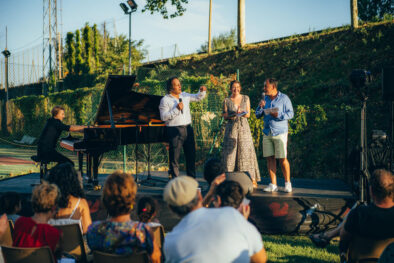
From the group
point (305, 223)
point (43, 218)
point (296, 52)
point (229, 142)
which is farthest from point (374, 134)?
point (296, 52)

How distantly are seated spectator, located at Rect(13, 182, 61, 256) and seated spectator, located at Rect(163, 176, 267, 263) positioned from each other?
39.6 inches

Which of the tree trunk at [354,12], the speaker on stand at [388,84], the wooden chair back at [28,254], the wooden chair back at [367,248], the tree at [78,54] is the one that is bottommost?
the wooden chair back at [367,248]

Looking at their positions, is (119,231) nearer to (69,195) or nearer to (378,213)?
(69,195)

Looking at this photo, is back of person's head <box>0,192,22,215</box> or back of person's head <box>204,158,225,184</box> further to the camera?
back of person's head <box>204,158,225,184</box>

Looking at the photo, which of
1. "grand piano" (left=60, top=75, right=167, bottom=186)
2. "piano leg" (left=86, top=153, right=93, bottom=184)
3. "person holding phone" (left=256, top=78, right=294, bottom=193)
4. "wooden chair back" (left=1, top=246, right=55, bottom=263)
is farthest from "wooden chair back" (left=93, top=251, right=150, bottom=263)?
"piano leg" (left=86, top=153, right=93, bottom=184)

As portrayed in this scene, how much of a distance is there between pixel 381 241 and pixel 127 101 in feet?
15.2

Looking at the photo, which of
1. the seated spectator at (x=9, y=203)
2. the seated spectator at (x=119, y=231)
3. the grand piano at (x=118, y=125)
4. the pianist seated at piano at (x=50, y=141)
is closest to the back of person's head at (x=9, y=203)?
the seated spectator at (x=9, y=203)

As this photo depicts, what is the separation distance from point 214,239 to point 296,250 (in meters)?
2.90

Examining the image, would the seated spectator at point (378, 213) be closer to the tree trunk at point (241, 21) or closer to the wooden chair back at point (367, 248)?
the wooden chair back at point (367, 248)

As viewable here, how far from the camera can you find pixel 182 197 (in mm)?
2156

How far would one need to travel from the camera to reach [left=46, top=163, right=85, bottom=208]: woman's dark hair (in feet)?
10.5

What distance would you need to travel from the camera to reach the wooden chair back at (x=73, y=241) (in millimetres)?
2811

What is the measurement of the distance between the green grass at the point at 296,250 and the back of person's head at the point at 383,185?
5.50ft

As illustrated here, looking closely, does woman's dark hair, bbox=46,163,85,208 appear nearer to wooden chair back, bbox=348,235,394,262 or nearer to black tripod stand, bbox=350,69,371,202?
wooden chair back, bbox=348,235,394,262
